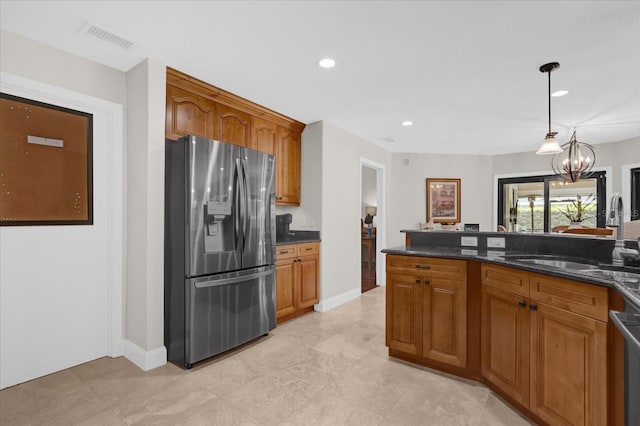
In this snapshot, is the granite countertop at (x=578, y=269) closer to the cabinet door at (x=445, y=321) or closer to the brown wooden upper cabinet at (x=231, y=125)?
the cabinet door at (x=445, y=321)

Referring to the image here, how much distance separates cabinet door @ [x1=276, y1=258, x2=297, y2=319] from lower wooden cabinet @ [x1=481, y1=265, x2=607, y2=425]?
6.85 feet

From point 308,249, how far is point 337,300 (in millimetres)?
947

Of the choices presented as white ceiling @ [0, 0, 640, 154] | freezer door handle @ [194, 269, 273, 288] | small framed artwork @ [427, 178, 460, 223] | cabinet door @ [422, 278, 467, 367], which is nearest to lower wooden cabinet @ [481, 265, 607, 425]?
cabinet door @ [422, 278, 467, 367]

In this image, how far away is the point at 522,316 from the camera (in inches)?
76.4

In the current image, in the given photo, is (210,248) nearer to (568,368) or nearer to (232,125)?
(232,125)

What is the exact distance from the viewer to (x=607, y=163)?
5672mm

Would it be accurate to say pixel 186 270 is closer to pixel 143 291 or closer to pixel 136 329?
pixel 143 291

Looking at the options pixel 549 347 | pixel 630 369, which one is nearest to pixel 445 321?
pixel 549 347

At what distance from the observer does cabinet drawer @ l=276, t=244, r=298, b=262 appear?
11.8 ft

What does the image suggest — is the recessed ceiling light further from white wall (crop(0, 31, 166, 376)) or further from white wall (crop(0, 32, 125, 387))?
white wall (crop(0, 32, 125, 387))

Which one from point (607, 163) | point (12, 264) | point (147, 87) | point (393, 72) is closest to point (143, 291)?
point (12, 264)

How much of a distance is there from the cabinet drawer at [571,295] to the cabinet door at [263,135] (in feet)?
9.68

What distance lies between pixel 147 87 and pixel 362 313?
332 cm

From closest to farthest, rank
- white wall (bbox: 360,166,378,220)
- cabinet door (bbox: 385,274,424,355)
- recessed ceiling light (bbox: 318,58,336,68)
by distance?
cabinet door (bbox: 385,274,424,355) → recessed ceiling light (bbox: 318,58,336,68) → white wall (bbox: 360,166,378,220)
